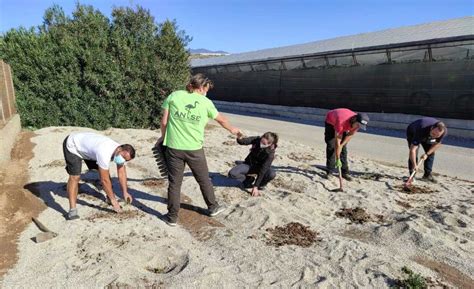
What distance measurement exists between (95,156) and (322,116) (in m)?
14.1

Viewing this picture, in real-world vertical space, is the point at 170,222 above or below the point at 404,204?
above

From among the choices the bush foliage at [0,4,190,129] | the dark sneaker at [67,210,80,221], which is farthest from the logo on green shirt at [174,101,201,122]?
the bush foliage at [0,4,190,129]

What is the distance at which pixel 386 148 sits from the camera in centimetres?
1107

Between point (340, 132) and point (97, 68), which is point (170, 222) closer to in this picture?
point (340, 132)

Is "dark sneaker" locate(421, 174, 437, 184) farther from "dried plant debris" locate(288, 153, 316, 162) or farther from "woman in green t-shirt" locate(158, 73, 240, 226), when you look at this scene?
"woman in green t-shirt" locate(158, 73, 240, 226)

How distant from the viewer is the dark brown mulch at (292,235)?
451 cm

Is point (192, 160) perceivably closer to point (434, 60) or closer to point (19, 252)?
point (19, 252)

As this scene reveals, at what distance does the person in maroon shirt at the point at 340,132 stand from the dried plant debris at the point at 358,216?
51.7 inches

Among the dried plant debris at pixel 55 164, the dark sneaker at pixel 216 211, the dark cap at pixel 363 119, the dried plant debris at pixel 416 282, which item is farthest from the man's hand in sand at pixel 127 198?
the dark cap at pixel 363 119

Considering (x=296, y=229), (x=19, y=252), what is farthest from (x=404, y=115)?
(x=19, y=252)

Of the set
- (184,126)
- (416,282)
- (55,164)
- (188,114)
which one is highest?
(188,114)

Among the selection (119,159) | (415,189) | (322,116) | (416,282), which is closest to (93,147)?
(119,159)

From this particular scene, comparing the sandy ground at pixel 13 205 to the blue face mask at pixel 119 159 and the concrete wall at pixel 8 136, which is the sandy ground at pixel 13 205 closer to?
the concrete wall at pixel 8 136

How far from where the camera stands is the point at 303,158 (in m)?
9.19
